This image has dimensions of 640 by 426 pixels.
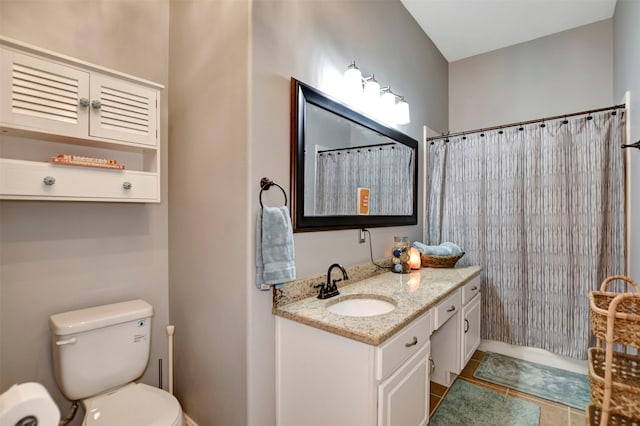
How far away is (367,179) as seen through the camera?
2148 millimetres

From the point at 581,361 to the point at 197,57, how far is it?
3424mm

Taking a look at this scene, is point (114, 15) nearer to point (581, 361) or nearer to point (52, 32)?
point (52, 32)

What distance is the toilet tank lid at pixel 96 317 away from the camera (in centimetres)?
131

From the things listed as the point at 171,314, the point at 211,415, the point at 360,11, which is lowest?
the point at 211,415

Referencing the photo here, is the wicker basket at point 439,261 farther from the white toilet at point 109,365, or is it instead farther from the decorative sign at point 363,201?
the white toilet at point 109,365

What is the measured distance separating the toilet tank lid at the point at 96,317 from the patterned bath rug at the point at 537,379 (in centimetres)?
238

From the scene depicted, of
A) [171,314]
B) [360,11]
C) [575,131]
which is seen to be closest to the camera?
[171,314]

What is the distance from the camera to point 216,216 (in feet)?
4.98

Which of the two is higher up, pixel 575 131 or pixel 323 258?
pixel 575 131

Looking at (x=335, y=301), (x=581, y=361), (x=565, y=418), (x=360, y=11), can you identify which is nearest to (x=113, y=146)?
(x=335, y=301)

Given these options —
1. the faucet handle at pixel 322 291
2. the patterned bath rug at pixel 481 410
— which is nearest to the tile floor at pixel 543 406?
the patterned bath rug at pixel 481 410

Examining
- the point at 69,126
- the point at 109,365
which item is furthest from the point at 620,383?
the point at 69,126

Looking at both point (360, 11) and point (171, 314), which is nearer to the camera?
point (171, 314)

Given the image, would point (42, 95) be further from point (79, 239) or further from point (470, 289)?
point (470, 289)
